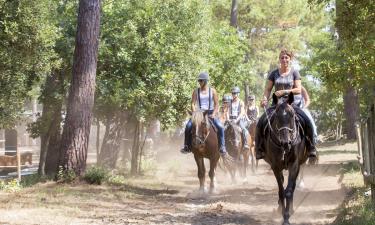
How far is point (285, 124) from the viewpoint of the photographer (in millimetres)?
9820

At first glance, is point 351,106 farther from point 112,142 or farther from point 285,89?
point 285,89

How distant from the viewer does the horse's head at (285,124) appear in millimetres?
9773

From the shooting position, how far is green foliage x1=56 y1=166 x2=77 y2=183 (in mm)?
14336

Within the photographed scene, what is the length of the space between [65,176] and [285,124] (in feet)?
22.3

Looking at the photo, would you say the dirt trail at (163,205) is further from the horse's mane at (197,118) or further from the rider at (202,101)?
the horse's mane at (197,118)

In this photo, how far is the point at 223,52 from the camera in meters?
26.5

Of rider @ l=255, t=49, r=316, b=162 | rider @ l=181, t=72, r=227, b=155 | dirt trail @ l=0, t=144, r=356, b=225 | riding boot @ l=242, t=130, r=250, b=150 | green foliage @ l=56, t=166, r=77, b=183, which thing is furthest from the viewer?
riding boot @ l=242, t=130, r=250, b=150

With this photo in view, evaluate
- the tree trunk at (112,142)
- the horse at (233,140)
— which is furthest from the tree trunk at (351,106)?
the horse at (233,140)

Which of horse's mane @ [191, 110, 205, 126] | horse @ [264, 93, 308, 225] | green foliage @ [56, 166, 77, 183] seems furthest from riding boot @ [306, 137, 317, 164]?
green foliage @ [56, 166, 77, 183]

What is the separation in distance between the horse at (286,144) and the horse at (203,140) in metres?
3.49

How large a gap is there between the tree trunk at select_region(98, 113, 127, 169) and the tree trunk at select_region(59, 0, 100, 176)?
782cm

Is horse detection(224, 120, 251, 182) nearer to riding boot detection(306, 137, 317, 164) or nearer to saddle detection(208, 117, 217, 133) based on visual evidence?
saddle detection(208, 117, 217, 133)

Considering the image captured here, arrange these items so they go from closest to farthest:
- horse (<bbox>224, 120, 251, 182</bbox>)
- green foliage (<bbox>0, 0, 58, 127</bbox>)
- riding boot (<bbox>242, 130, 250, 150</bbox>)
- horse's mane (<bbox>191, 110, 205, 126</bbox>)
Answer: horse's mane (<bbox>191, 110, 205, 126</bbox>), green foliage (<bbox>0, 0, 58, 127</bbox>), horse (<bbox>224, 120, 251, 182</bbox>), riding boot (<bbox>242, 130, 250, 150</bbox>)

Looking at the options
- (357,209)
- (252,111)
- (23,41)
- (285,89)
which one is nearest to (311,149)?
(285,89)
